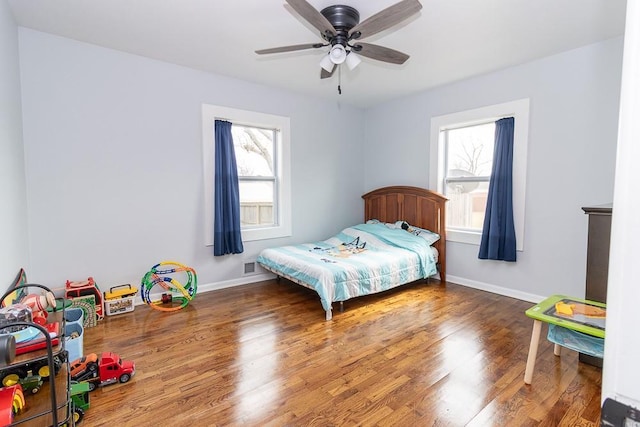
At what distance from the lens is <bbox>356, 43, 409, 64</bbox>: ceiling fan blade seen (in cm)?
244

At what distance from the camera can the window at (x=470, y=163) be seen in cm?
354

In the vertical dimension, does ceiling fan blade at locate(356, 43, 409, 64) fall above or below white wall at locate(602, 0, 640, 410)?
above

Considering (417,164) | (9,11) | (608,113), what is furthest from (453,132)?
(9,11)

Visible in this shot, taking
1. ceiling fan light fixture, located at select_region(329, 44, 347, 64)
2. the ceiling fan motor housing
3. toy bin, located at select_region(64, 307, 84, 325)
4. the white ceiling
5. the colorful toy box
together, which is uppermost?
the white ceiling

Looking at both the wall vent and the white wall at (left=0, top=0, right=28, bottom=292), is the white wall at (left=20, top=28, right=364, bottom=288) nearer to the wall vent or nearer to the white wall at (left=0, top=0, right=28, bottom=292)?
the wall vent

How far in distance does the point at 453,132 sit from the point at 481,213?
3.70ft

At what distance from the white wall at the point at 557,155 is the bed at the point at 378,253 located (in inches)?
21.6

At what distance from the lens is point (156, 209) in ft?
11.5

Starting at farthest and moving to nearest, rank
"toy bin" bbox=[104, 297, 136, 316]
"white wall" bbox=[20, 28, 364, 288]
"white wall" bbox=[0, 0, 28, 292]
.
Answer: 1. "toy bin" bbox=[104, 297, 136, 316]
2. "white wall" bbox=[20, 28, 364, 288]
3. "white wall" bbox=[0, 0, 28, 292]

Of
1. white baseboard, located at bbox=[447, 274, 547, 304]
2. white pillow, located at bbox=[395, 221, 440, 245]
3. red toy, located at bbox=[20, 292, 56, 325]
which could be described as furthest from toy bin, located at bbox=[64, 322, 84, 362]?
white baseboard, located at bbox=[447, 274, 547, 304]

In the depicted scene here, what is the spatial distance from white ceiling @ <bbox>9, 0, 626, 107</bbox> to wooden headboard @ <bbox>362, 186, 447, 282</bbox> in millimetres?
1545

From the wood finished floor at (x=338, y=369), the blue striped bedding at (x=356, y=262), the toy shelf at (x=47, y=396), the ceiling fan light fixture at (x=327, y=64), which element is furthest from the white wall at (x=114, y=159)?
the toy shelf at (x=47, y=396)

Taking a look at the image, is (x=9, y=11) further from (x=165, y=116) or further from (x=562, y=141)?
(x=562, y=141)

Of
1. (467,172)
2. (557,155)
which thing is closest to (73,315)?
(467,172)
